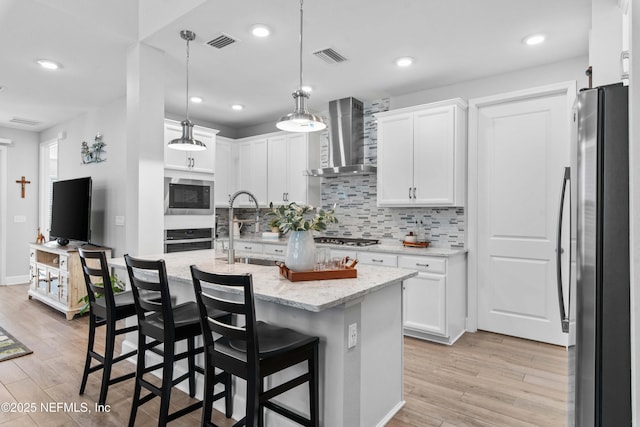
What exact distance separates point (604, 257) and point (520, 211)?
8.69 feet

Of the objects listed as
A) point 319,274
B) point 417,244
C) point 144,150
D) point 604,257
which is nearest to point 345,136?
point 417,244

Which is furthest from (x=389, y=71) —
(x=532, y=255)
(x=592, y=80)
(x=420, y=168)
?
(x=532, y=255)

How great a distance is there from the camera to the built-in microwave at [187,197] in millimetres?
4496

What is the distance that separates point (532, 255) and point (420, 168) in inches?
53.8

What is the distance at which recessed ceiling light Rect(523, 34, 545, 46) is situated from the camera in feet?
9.68

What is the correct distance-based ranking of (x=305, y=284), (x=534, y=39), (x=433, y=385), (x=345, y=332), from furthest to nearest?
(x=534, y=39)
(x=433, y=385)
(x=305, y=284)
(x=345, y=332)

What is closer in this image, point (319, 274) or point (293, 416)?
point (293, 416)

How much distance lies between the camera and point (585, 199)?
122 centimetres

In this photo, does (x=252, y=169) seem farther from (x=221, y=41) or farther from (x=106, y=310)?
(x=106, y=310)

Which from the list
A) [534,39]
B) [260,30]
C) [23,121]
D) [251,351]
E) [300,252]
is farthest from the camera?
[23,121]

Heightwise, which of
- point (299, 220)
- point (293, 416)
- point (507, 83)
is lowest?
point (293, 416)

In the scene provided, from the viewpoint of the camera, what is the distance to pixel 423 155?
12.8 ft

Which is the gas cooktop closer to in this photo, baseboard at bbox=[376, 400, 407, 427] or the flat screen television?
baseboard at bbox=[376, 400, 407, 427]

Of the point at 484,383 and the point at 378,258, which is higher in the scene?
the point at 378,258
